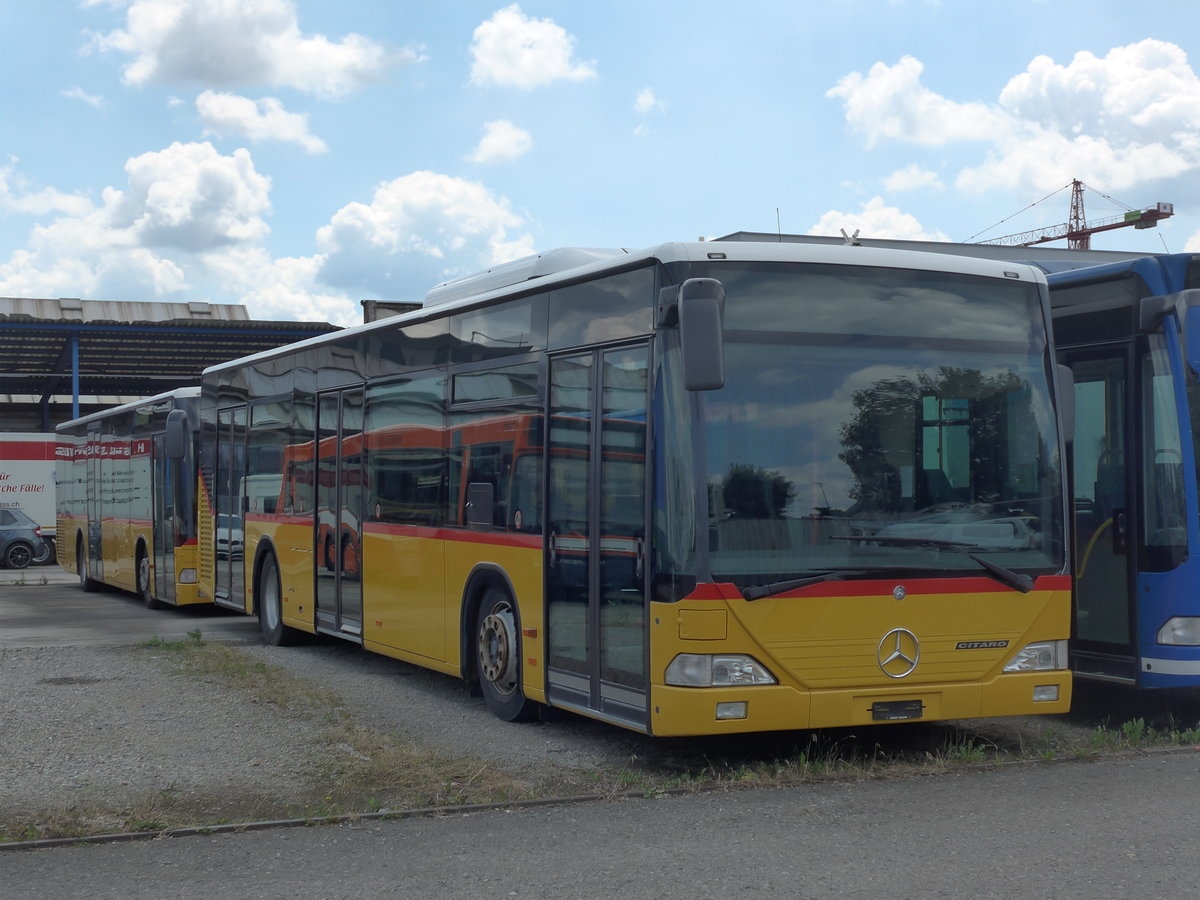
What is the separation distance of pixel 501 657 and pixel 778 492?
2.85 m

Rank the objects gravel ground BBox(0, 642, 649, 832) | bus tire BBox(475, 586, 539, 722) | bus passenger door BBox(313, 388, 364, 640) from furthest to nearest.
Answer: bus passenger door BBox(313, 388, 364, 640)
bus tire BBox(475, 586, 539, 722)
gravel ground BBox(0, 642, 649, 832)

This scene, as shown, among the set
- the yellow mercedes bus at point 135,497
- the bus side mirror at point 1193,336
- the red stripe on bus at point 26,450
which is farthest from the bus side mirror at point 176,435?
the red stripe on bus at point 26,450

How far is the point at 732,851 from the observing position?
642cm

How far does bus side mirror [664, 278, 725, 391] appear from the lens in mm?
7336

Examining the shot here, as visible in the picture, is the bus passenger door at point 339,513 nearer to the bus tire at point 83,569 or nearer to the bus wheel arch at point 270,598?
the bus wheel arch at point 270,598

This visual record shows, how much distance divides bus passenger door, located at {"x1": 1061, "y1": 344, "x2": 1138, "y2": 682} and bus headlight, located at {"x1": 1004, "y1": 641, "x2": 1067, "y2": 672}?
3.79 feet

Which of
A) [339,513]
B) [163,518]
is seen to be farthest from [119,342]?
[339,513]

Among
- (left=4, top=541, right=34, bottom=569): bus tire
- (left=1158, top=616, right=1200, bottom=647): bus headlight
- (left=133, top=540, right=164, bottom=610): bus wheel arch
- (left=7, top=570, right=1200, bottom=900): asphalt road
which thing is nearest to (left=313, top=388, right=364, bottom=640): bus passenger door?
(left=7, top=570, right=1200, bottom=900): asphalt road

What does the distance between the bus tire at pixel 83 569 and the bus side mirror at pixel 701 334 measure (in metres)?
20.2

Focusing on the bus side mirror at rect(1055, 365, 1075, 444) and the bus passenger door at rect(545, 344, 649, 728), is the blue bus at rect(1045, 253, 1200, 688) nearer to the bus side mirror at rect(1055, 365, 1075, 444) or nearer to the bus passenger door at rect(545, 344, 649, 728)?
the bus side mirror at rect(1055, 365, 1075, 444)

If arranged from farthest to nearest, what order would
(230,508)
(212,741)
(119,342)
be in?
(119,342) < (230,508) < (212,741)

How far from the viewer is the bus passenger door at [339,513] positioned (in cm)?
1270

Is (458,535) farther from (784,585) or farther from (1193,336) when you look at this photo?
(1193,336)

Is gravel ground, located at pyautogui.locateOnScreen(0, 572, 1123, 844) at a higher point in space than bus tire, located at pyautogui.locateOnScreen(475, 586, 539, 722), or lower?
lower
